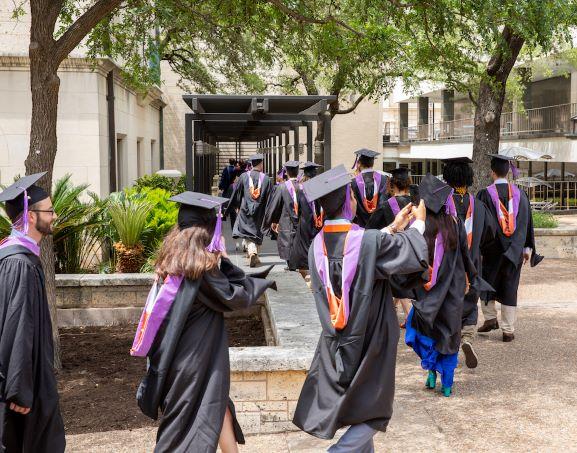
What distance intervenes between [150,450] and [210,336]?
1.46 m

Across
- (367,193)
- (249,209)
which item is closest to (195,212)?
(367,193)

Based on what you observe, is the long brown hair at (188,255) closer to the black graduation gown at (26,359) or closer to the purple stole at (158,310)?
the purple stole at (158,310)

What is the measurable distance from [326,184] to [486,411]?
2.52 metres

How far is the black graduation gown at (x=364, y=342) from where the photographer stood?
4.14m

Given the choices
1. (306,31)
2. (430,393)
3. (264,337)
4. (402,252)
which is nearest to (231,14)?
(306,31)

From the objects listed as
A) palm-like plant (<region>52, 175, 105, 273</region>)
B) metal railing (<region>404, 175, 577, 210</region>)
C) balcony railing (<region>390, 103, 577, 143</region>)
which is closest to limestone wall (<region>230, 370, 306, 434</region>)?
palm-like plant (<region>52, 175, 105, 273</region>)

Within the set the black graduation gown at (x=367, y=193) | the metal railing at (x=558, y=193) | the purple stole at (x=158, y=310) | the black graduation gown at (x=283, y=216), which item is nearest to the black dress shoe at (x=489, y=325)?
the black graduation gown at (x=367, y=193)

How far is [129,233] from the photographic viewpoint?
923cm

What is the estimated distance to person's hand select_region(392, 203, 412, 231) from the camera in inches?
181

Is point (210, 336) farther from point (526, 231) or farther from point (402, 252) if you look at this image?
point (526, 231)

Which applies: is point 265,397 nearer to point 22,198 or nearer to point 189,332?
point 189,332

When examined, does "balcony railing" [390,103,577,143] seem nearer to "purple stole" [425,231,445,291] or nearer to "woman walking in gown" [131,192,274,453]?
"purple stole" [425,231,445,291]

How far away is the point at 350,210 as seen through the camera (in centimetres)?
426

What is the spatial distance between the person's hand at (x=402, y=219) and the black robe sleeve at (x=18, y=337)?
6.57ft
